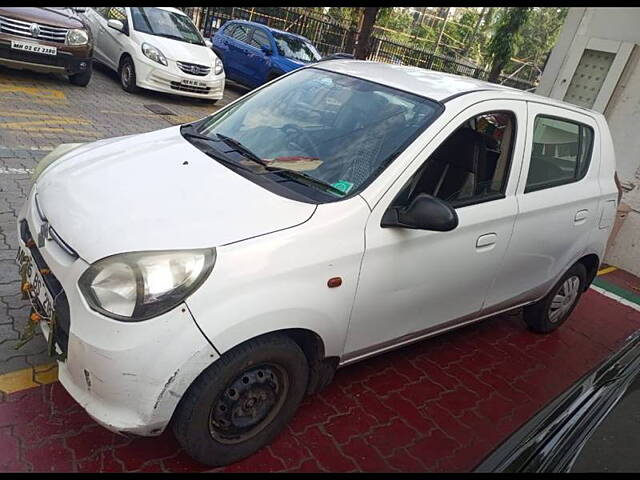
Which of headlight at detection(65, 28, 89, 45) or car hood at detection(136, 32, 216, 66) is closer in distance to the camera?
headlight at detection(65, 28, 89, 45)

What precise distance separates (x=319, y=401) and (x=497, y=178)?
1.66 metres

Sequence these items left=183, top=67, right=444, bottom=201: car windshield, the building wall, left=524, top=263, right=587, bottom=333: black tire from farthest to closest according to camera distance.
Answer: the building wall → left=524, top=263, right=587, bottom=333: black tire → left=183, top=67, right=444, bottom=201: car windshield

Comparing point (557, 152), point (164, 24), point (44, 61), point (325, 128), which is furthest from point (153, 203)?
point (164, 24)

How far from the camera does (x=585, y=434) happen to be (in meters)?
1.82

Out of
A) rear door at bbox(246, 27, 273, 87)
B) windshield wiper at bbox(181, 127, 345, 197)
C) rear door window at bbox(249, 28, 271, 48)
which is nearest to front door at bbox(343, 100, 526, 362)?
windshield wiper at bbox(181, 127, 345, 197)

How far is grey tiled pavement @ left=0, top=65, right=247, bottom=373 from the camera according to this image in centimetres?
300

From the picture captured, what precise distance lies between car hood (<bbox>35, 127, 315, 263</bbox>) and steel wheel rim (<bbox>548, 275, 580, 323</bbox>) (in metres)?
2.65

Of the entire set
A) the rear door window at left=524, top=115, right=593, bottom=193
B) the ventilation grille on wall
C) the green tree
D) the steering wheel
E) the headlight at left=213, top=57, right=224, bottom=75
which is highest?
the green tree

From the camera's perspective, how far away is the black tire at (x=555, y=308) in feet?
13.1

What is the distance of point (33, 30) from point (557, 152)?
7.11 m

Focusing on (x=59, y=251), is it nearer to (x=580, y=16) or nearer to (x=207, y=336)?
(x=207, y=336)

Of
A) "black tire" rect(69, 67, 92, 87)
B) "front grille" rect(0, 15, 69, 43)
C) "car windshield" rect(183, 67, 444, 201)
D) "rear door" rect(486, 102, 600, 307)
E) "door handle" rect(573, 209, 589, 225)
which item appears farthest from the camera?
"black tire" rect(69, 67, 92, 87)

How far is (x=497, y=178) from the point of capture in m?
3.09

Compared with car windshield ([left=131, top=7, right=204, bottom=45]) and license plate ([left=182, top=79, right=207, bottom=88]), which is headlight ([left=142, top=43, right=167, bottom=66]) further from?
car windshield ([left=131, top=7, right=204, bottom=45])
